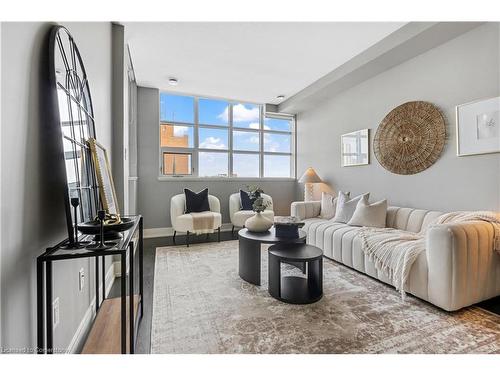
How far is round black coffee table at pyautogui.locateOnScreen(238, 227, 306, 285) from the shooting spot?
237cm

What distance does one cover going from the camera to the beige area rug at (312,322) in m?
1.49

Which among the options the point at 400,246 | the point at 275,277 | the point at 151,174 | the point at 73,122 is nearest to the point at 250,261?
the point at 275,277

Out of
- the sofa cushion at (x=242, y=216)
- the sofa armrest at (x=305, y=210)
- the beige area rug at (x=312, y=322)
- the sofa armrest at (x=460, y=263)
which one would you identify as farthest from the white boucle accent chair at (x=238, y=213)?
the sofa armrest at (x=460, y=263)

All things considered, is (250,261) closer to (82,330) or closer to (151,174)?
(82,330)

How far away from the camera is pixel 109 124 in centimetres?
250

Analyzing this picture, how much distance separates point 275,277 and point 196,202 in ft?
8.21

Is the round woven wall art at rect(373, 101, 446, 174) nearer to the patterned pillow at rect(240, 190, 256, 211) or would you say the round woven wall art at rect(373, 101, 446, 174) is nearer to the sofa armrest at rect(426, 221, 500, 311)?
the sofa armrest at rect(426, 221, 500, 311)

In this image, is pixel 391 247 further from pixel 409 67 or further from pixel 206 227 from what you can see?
pixel 206 227

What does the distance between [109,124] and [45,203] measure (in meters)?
1.62

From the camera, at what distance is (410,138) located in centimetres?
308

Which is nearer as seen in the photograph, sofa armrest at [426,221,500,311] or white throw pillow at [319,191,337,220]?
sofa armrest at [426,221,500,311]

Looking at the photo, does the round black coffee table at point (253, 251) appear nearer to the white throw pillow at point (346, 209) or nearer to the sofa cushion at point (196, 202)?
the white throw pillow at point (346, 209)

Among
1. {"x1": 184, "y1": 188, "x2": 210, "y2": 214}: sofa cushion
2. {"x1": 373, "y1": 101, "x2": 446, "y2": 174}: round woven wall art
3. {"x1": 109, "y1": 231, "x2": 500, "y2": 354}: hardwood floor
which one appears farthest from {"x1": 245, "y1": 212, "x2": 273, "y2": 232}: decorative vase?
{"x1": 373, "y1": 101, "x2": 446, "y2": 174}: round woven wall art

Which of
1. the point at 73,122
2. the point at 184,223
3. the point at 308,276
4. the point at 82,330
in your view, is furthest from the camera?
the point at 184,223
